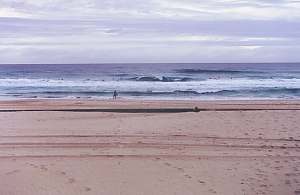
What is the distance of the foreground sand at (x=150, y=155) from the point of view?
24.3ft

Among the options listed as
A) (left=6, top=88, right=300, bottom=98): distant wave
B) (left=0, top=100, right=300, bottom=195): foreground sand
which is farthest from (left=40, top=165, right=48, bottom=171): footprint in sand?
(left=6, top=88, right=300, bottom=98): distant wave

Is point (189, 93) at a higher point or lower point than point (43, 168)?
lower

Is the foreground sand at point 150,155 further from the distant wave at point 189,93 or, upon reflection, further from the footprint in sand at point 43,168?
the distant wave at point 189,93

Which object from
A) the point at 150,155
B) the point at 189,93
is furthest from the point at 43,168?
the point at 189,93

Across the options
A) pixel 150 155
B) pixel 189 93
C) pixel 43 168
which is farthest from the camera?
pixel 189 93

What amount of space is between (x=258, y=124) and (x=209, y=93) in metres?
17.4

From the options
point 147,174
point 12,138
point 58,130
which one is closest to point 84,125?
point 58,130

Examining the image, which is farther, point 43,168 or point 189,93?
point 189,93

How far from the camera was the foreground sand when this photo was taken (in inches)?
292

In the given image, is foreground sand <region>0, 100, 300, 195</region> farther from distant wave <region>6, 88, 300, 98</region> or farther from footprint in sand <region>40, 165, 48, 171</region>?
distant wave <region>6, 88, 300, 98</region>

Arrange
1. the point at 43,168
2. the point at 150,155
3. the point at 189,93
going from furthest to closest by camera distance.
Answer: the point at 189,93 → the point at 150,155 → the point at 43,168

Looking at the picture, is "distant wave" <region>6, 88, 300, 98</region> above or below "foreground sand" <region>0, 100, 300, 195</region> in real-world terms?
below

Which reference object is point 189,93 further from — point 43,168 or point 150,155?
point 43,168

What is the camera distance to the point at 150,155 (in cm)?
969
